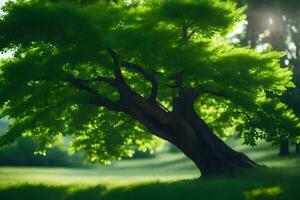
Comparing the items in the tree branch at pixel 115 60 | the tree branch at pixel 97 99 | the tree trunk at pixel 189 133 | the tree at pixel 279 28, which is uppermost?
the tree at pixel 279 28

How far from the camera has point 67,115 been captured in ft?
83.6

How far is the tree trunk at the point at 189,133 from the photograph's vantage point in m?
23.8

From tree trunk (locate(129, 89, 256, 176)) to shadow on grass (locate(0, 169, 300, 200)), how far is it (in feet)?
4.32

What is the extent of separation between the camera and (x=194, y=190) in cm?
2012

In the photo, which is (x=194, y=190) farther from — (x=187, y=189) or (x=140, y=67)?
(x=140, y=67)

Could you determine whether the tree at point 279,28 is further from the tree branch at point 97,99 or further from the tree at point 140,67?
the tree branch at point 97,99

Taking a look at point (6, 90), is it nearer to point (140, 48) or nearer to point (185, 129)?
point (140, 48)

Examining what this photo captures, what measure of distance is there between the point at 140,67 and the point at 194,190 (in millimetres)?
5952

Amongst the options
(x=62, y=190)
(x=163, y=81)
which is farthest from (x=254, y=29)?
(x=62, y=190)

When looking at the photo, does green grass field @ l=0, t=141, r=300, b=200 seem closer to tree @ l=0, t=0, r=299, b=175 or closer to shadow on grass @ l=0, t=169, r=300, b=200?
shadow on grass @ l=0, t=169, r=300, b=200

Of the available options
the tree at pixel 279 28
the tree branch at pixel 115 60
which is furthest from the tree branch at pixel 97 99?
the tree at pixel 279 28

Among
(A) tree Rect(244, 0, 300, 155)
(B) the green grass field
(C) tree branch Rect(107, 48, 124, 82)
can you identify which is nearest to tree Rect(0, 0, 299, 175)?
(C) tree branch Rect(107, 48, 124, 82)

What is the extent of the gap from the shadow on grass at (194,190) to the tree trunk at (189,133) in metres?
1.32

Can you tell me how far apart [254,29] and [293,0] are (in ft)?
15.0
